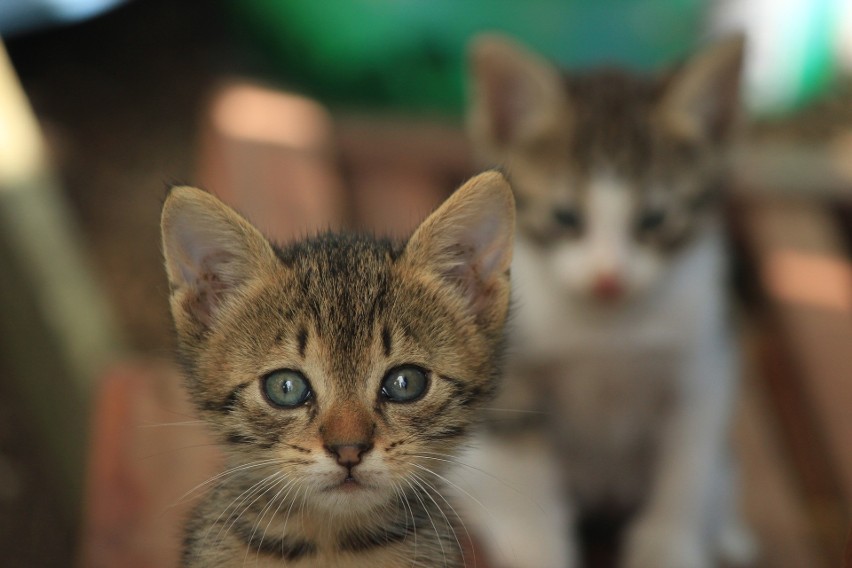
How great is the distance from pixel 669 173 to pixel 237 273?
90 cm

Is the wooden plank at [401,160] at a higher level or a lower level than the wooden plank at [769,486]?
higher

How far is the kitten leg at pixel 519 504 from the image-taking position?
1.62m

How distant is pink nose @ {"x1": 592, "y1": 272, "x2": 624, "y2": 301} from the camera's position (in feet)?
5.36

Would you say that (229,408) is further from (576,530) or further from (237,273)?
(576,530)

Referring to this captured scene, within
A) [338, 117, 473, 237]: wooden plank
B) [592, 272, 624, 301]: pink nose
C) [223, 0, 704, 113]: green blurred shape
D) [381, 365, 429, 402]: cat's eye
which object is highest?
[223, 0, 704, 113]: green blurred shape

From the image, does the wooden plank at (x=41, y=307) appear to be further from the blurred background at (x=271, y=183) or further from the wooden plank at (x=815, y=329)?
the wooden plank at (x=815, y=329)

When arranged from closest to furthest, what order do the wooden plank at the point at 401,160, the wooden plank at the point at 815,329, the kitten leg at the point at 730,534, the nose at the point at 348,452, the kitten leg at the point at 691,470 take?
the nose at the point at 348,452, the kitten leg at the point at 691,470, the kitten leg at the point at 730,534, the wooden plank at the point at 815,329, the wooden plank at the point at 401,160

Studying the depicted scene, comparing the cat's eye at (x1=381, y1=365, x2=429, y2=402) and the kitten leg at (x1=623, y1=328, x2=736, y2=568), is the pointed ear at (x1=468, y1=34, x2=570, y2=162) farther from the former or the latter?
the cat's eye at (x1=381, y1=365, x2=429, y2=402)

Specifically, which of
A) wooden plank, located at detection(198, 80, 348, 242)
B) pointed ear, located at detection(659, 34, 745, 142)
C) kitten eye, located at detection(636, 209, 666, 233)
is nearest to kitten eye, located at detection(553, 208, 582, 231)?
kitten eye, located at detection(636, 209, 666, 233)

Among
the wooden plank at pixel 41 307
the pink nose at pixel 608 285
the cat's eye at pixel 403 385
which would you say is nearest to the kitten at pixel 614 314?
the pink nose at pixel 608 285

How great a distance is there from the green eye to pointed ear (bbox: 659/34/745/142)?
0.98 meters

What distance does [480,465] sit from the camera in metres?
1.72

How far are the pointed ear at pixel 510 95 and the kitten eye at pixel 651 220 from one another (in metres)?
0.22

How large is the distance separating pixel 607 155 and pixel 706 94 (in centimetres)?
22
